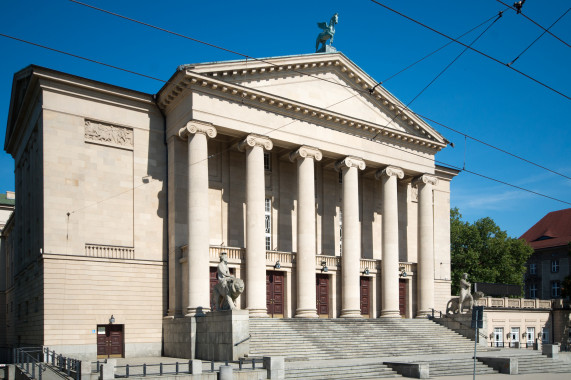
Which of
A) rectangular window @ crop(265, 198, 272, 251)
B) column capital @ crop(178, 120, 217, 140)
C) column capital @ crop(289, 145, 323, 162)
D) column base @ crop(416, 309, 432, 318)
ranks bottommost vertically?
column base @ crop(416, 309, 432, 318)

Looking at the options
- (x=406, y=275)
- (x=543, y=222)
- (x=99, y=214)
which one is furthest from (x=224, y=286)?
(x=543, y=222)

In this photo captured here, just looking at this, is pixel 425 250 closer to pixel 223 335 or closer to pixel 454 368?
pixel 454 368

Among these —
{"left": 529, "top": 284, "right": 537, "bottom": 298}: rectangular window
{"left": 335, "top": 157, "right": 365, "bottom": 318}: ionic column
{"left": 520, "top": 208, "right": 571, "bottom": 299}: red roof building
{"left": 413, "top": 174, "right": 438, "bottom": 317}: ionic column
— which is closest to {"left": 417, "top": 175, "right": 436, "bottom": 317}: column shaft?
{"left": 413, "top": 174, "right": 438, "bottom": 317}: ionic column

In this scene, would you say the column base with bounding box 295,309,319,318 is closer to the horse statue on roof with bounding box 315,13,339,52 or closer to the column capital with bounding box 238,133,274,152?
the column capital with bounding box 238,133,274,152

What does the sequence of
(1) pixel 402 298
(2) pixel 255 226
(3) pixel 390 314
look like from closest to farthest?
(2) pixel 255 226, (3) pixel 390 314, (1) pixel 402 298

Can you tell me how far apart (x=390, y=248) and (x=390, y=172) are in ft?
16.5

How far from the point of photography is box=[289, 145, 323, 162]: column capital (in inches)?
1403

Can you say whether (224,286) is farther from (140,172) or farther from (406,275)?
(406,275)

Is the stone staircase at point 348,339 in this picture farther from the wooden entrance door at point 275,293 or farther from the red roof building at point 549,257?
the red roof building at point 549,257

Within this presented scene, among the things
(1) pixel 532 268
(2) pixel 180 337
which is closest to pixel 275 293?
(2) pixel 180 337

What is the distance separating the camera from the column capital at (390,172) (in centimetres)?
3984

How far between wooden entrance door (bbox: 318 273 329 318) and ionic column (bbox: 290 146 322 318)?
2903 millimetres

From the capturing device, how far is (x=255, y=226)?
33.0 metres

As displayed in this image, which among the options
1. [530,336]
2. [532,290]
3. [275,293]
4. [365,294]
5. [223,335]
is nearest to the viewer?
[223,335]
